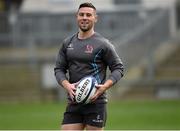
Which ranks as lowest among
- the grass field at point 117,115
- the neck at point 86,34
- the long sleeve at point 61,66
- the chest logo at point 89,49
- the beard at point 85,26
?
the grass field at point 117,115

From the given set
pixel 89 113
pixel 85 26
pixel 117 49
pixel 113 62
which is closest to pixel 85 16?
pixel 85 26

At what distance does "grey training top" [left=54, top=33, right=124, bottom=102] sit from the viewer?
10453 millimetres

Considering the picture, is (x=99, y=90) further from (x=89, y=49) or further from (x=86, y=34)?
(x=86, y=34)

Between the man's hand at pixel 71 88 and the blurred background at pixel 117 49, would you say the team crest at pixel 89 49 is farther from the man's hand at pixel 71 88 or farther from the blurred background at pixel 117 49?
the blurred background at pixel 117 49

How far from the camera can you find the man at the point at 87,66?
34.2ft

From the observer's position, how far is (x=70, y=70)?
10.6 metres

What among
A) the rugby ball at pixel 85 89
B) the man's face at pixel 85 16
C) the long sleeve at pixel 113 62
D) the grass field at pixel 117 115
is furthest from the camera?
the grass field at pixel 117 115

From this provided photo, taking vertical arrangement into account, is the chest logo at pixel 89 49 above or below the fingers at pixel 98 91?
above

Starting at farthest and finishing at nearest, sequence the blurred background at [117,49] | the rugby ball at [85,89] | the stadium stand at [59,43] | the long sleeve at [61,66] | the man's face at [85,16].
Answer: the stadium stand at [59,43] → the blurred background at [117,49] → the long sleeve at [61,66] → the man's face at [85,16] → the rugby ball at [85,89]

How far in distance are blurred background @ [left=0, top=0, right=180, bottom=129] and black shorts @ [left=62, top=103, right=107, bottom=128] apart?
14522 mm

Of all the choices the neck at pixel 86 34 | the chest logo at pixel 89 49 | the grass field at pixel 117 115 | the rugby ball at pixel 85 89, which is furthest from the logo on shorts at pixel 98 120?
the grass field at pixel 117 115

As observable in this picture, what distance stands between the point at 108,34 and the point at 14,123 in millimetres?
8690

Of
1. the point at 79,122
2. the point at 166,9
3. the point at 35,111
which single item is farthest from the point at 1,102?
the point at 79,122

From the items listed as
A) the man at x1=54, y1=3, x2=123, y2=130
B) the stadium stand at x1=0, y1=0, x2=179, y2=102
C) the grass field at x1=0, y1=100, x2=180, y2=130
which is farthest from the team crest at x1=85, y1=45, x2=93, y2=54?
the stadium stand at x1=0, y1=0, x2=179, y2=102
